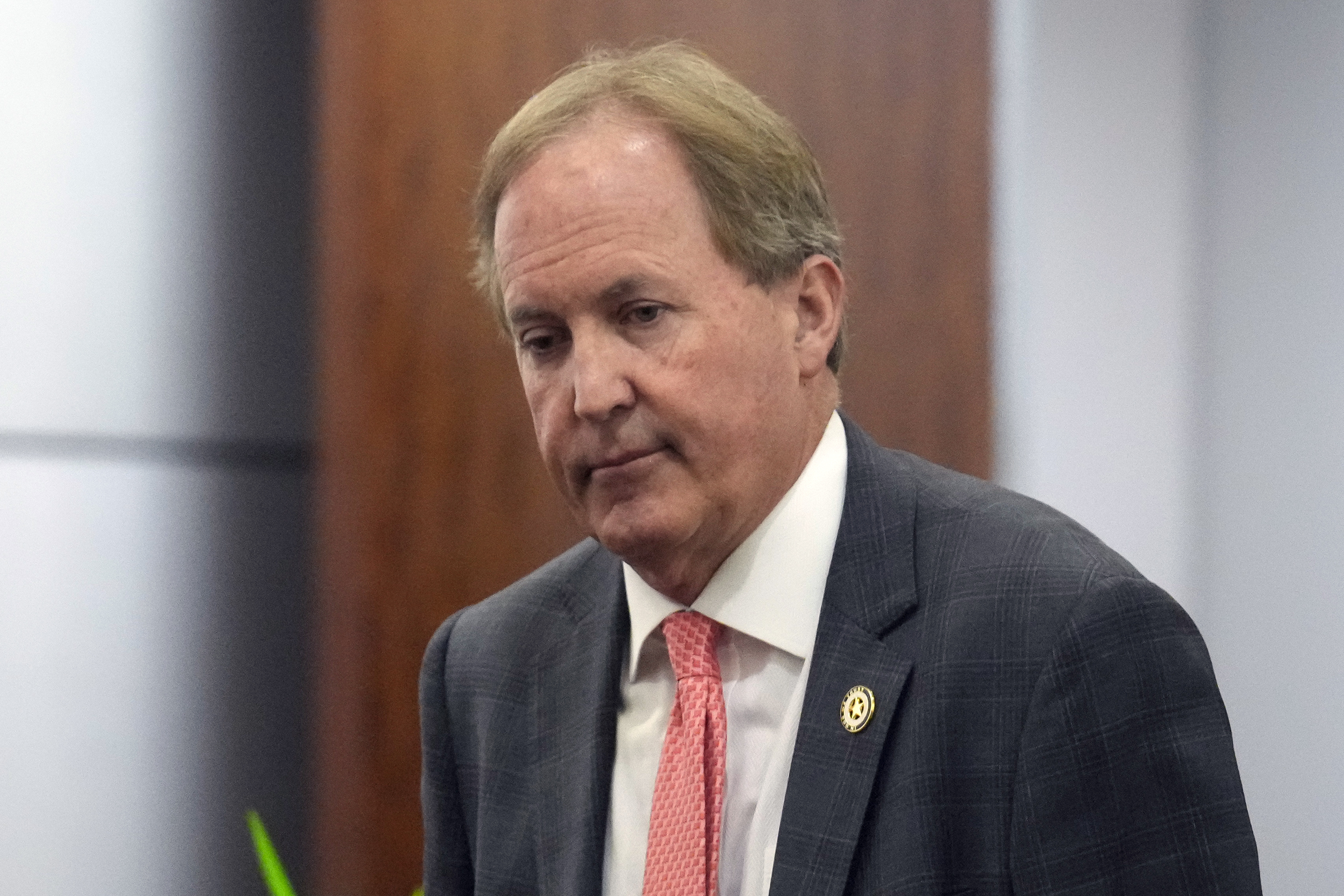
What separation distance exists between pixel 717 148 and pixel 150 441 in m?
1.27

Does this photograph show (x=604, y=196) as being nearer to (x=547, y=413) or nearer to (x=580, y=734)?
(x=547, y=413)

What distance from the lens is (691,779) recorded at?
45.9 inches

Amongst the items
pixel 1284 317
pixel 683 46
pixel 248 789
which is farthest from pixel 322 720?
pixel 1284 317

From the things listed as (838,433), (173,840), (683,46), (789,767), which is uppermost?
(683,46)

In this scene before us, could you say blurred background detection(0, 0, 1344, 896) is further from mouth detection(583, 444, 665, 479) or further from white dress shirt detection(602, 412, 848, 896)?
mouth detection(583, 444, 665, 479)

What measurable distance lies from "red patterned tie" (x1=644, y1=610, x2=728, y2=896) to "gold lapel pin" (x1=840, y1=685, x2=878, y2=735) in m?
0.12

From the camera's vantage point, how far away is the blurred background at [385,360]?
6.68 ft

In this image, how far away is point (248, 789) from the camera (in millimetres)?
2207

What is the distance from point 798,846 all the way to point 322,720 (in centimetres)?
126

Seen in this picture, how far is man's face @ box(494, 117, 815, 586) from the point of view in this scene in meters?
1.16

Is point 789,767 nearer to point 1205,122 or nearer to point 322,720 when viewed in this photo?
point 322,720

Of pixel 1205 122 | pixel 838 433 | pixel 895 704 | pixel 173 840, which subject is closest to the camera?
pixel 895 704

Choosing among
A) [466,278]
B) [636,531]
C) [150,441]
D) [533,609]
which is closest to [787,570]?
[636,531]

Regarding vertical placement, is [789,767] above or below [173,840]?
above
